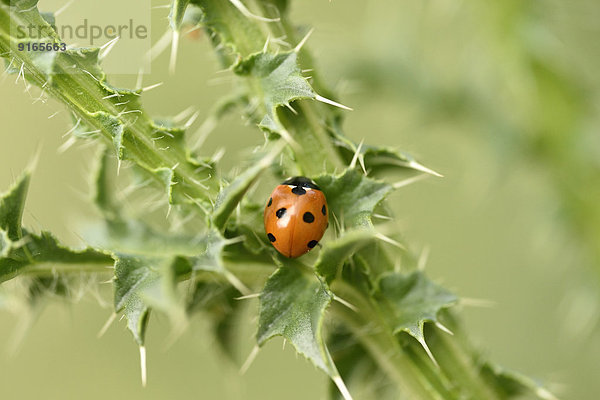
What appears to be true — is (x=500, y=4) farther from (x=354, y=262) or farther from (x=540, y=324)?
(x=540, y=324)

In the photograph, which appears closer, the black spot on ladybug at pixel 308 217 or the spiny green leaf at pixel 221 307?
the black spot on ladybug at pixel 308 217

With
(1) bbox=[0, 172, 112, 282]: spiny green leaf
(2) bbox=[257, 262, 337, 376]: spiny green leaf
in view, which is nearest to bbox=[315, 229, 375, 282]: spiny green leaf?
(2) bbox=[257, 262, 337, 376]: spiny green leaf

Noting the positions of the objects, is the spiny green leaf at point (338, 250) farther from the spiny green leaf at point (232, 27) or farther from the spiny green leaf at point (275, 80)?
the spiny green leaf at point (232, 27)

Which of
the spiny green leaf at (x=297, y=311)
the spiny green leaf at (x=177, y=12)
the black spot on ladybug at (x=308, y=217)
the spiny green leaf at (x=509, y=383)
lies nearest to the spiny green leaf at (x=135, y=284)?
the spiny green leaf at (x=297, y=311)

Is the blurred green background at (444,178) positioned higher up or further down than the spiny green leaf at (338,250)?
further down

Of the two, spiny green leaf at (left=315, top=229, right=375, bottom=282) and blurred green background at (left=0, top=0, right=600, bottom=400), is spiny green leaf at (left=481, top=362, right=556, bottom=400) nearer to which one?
blurred green background at (left=0, top=0, right=600, bottom=400)

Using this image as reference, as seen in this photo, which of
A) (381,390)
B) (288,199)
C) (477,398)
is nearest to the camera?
(288,199)

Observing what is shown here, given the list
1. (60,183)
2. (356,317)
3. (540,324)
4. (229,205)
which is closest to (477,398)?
(356,317)
